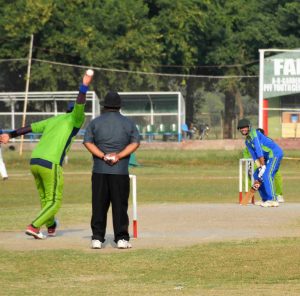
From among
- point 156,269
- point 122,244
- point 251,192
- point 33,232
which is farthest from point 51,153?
point 251,192

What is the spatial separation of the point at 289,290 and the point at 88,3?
56.0 meters

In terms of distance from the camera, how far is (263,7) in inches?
2746

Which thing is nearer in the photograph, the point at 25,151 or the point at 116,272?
the point at 116,272

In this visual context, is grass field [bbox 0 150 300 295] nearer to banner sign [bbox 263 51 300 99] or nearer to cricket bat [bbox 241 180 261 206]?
cricket bat [bbox 241 180 261 206]

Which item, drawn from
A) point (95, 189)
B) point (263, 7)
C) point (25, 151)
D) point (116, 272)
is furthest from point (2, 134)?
point (263, 7)

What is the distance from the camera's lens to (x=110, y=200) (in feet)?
48.9

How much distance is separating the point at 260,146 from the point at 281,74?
27.1 metres

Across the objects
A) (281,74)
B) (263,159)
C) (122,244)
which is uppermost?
(281,74)

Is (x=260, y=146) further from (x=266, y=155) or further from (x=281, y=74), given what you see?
(x=281, y=74)

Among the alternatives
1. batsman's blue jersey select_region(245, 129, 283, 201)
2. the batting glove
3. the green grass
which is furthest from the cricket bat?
the green grass

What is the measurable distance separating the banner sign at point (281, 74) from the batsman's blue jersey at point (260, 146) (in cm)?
2580

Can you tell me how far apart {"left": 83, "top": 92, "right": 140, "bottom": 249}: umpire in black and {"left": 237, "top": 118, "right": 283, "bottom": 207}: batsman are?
7.43m

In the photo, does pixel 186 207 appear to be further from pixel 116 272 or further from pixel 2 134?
pixel 116 272

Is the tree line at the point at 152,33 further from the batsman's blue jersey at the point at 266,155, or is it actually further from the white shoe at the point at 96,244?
the white shoe at the point at 96,244
